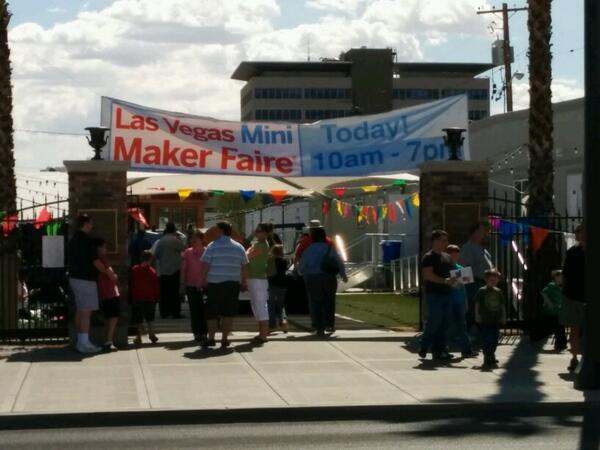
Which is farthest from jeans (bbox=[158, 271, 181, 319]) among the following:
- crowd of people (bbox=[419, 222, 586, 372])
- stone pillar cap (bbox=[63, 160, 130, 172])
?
crowd of people (bbox=[419, 222, 586, 372])

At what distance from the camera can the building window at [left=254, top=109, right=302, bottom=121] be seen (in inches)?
6191

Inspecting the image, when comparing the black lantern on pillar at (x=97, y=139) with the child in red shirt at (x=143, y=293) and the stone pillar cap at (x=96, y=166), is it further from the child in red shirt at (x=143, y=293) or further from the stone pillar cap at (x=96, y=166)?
the child in red shirt at (x=143, y=293)

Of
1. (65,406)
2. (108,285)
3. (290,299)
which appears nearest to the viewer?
(65,406)

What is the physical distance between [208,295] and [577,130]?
16510mm

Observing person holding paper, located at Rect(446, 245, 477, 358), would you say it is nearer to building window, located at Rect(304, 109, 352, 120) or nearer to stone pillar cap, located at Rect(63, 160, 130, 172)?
stone pillar cap, located at Rect(63, 160, 130, 172)

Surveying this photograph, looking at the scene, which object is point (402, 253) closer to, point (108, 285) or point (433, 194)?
point (433, 194)

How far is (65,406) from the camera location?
11.9 m

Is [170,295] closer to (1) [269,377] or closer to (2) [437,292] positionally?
(2) [437,292]

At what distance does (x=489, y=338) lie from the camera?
48.9 feet

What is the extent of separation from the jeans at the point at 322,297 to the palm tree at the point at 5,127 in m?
5.16

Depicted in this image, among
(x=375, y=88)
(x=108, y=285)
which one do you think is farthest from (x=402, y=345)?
(x=375, y=88)

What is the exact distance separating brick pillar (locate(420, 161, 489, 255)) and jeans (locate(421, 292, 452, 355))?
2.58 m

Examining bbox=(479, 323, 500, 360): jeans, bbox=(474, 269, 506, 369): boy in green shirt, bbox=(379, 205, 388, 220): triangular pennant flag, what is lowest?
bbox=(479, 323, 500, 360): jeans

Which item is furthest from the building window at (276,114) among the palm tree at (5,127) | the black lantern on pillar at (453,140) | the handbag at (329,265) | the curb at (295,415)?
the curb at (295,415)
